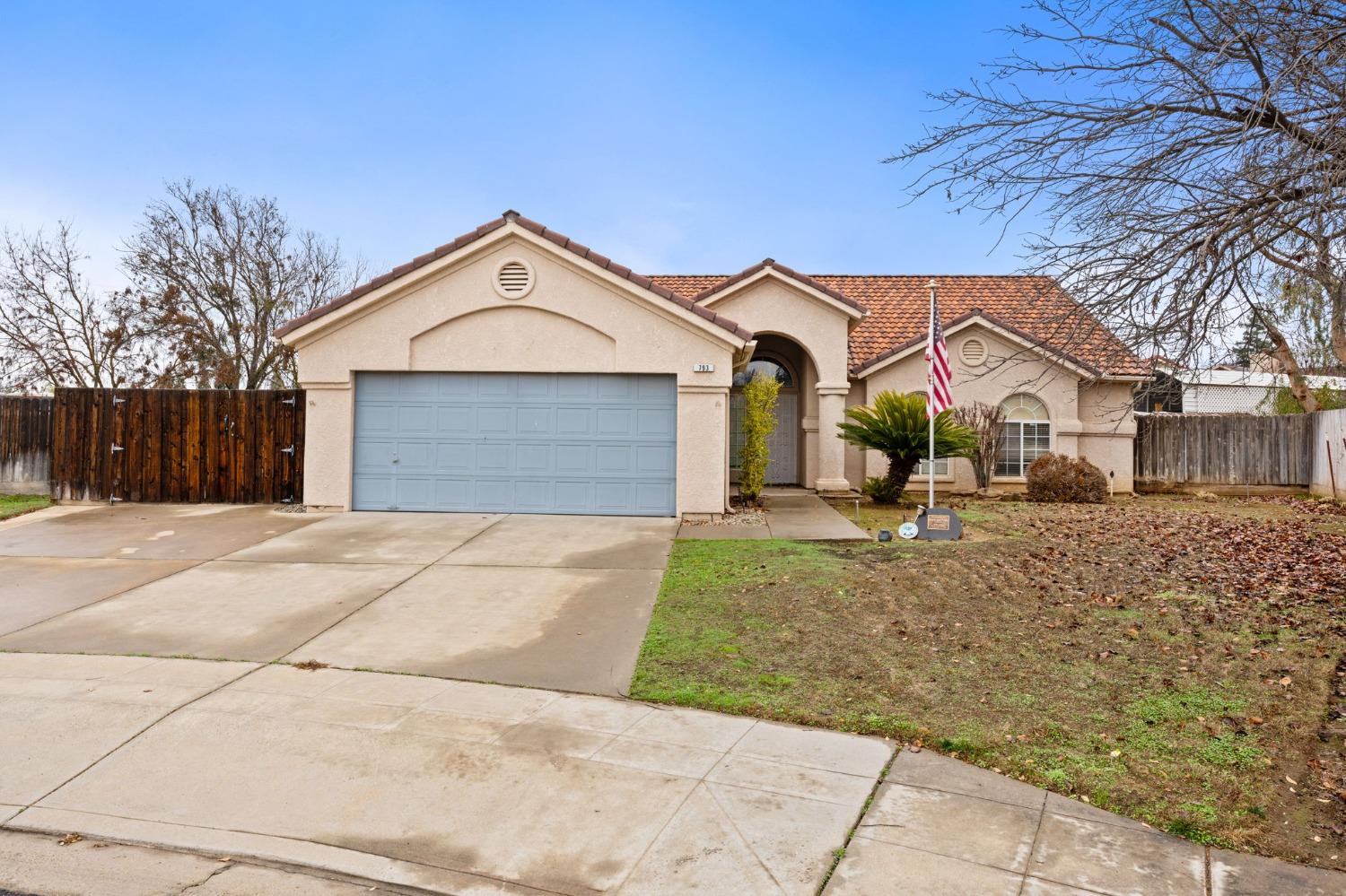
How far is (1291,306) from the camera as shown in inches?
305

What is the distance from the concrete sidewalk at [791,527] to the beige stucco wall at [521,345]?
0.79 metres

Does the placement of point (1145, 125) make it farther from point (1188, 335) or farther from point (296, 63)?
point (296, 63)

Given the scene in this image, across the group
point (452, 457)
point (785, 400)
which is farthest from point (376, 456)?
point (785, 400)

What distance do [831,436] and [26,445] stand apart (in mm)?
15205

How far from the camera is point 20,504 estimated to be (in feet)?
45.8

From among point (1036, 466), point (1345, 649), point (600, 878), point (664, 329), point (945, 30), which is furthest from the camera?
point (1036, 466)

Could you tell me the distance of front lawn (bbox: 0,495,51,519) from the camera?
1323 cm

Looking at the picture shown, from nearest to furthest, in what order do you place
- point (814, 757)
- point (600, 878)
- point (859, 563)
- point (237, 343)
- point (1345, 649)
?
point (600, 878)
point (814, 757)
point (1345, 649)
point (859, 563)
point (237, 343)

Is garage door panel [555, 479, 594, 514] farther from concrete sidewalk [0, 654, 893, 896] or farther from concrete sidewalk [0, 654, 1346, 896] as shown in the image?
concrete sidewalk [0, 654, 1346, 896]

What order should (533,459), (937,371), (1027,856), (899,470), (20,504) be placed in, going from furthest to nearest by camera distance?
(899,470) → (20,504) → (533,459) → (937,371) → (1027,856)

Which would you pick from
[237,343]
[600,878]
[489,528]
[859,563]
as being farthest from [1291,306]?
[237,343]

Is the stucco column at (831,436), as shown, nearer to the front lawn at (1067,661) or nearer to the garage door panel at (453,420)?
the front lawn at (1067,661)

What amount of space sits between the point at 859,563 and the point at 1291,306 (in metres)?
4.90

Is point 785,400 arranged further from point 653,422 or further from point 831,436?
point 653,422
